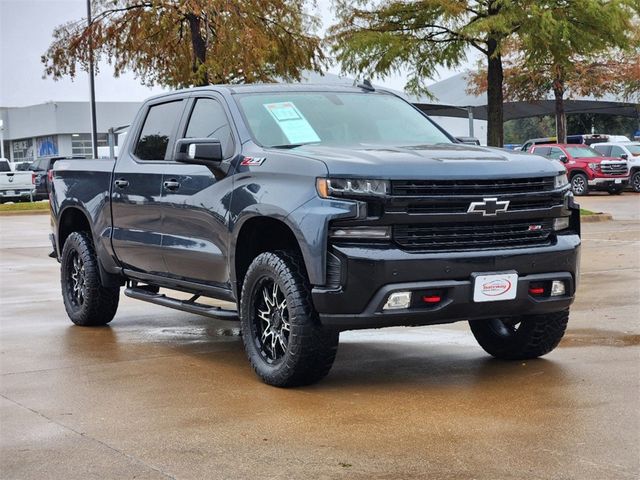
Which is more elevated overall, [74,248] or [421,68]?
[421,68]

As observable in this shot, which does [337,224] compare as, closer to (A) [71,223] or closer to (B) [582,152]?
(A) [71,223]

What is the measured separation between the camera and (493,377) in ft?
22.7

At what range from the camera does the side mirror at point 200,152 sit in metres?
7.15

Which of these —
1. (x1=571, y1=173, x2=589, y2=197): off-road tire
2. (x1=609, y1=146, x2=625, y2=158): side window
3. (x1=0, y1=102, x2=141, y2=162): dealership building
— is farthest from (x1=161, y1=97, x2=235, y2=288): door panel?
(x1=0, y1=102, x2=141, y2=162): dealership building

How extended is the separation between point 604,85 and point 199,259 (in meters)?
44.5

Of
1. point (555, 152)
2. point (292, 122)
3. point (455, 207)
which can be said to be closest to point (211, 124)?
point (292, 122)

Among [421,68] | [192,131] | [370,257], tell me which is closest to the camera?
[370,257]

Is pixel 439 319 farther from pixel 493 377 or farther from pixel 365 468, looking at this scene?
pixel 365 468

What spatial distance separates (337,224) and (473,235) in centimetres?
82

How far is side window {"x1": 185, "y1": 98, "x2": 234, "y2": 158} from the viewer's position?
7.50 metres

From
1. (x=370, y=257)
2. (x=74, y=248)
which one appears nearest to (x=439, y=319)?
(x=370, y=257)

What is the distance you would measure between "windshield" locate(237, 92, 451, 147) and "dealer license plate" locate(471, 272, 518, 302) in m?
1.47

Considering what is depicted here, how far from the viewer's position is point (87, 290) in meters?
9.26

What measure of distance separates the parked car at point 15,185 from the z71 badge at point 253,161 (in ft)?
110
